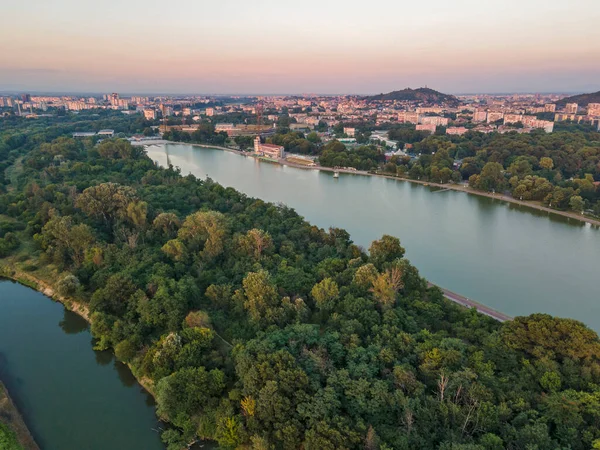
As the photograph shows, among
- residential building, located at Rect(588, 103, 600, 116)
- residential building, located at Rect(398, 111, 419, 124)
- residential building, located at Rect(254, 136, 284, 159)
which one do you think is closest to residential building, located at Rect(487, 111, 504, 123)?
residential building, located at Rect(398, 111, 419, 124)

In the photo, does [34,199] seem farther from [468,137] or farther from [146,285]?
[468,137]

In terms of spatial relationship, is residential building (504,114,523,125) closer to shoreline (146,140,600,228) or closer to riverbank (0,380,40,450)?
shoreline (146,140,600,228)

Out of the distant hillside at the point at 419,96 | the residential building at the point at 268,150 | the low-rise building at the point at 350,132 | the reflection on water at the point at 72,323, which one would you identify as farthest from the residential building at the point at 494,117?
the reflection on water at the point at 72,323

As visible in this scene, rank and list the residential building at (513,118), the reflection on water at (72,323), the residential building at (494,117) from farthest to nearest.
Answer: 1. the residential building at (494,117)
2. the residential building at (513,118)
3. the reflection on water at (72,323)

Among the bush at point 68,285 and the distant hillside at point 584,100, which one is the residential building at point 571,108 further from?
the bush at point 68,285

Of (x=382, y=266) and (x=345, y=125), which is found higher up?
(x=345, y=125)

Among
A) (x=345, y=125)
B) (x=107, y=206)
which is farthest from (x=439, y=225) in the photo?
(x=345, y=125)

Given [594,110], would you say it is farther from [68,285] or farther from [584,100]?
[68,285]
